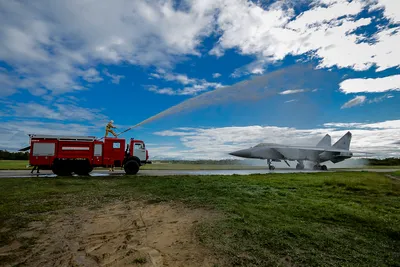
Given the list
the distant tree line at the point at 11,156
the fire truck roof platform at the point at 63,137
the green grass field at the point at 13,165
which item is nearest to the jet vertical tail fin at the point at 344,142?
the fire truck roof platform at the point at 63,137

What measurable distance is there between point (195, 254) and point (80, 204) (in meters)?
5.65

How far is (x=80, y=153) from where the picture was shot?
18.6 meters

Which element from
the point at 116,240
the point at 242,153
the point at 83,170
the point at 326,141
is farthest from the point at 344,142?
the point at 116,240

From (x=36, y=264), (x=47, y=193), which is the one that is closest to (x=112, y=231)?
(x=36, y=264)

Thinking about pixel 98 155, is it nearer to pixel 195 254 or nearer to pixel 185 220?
pixel 185 220

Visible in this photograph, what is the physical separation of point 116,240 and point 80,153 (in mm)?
15642

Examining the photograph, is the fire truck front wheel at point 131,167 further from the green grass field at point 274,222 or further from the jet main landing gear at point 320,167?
the jet main landing gear at point 320,167

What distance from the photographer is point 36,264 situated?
13.1 feet

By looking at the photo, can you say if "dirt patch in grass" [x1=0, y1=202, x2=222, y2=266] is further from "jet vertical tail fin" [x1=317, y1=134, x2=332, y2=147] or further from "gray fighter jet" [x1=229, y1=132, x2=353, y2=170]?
"jet vertical tail fin" [x1=317, y1=134, x2=332, y2=147]

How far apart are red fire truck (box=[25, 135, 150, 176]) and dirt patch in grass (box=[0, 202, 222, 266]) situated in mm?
12516

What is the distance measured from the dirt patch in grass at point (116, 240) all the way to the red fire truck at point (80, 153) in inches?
493

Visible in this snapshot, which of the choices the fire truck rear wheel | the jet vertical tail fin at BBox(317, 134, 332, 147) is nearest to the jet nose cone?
the fire truck rear wheel

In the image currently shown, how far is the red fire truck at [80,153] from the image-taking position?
17.9 metres

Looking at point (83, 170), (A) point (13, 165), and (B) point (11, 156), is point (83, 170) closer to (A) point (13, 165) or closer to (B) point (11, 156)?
(A) point (13, 165)
